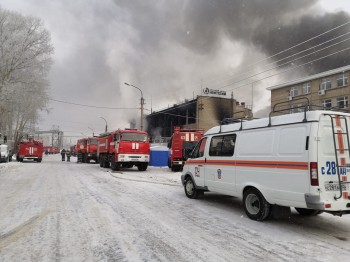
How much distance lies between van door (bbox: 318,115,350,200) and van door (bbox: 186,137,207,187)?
150 inches

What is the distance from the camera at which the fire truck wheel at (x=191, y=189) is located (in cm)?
965

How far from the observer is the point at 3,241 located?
518 cm

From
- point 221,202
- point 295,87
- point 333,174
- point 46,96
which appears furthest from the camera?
point 295,87

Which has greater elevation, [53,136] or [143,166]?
[53,136]

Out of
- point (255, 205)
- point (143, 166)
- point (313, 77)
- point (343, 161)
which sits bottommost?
point (255, 205)

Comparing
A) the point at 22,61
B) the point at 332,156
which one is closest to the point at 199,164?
the point at 332,156

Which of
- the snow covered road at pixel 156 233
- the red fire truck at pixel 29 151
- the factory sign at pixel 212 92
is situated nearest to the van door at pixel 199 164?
the snow covered road at pixel 156 233

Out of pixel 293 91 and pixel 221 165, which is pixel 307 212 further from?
pixel 293 91

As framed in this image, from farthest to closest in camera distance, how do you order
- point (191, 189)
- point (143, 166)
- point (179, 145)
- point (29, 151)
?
1. point (29, 151)
2. point (143, 166)
3. point (179, 145)
4. point (191, 189)

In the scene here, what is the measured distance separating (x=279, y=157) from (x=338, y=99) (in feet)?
120

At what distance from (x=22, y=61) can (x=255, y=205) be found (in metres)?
31.0

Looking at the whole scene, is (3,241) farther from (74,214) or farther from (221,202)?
(221,202)

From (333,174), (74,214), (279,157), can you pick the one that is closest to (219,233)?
(279,157)

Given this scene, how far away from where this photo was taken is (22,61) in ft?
103
